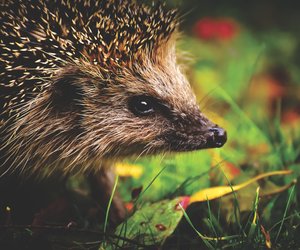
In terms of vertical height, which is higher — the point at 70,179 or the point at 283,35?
the point at 283,35

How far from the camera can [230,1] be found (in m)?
7.01

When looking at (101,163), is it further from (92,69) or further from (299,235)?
(299,235)

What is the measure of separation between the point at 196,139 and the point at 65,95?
2.46 ft

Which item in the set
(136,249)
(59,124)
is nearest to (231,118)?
(59,124)

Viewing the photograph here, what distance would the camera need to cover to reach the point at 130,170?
320 cm

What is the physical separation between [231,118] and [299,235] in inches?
78.0

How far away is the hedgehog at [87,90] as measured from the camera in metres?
2.51

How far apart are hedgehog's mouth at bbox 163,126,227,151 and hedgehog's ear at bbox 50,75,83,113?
0.53 m

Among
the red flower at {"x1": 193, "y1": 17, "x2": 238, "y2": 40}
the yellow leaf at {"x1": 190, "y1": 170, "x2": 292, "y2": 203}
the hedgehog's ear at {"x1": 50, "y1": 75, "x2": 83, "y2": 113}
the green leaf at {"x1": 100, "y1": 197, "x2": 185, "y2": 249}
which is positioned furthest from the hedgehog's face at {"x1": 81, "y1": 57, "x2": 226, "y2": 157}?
the red flower at {"x1": 193, "y1": 17, "x2": 238, "y2": 40}

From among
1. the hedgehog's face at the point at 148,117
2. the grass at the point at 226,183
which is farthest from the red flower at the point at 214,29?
the hedgehog's face at the point at 148,117

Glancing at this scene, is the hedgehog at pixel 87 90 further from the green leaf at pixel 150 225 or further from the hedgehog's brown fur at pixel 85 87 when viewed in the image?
the green leaf at pixel 150 225

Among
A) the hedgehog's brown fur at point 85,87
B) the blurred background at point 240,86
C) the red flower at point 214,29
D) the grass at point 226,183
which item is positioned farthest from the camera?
the red flower at point 214,29

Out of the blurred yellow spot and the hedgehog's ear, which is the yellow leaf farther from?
the hedgehog's ear

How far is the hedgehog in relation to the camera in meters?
2.51
